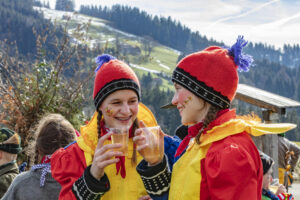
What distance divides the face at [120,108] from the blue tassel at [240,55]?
0.81m

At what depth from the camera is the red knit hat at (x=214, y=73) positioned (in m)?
2.24

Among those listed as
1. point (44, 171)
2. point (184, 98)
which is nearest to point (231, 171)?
point (184, 98)

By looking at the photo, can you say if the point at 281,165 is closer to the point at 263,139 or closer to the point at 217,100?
the point at 263,139

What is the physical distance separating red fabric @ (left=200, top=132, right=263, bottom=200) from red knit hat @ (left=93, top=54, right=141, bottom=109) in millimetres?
931

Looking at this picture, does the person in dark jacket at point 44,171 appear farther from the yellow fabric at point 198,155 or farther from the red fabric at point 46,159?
the yellow fabric at point 198,155

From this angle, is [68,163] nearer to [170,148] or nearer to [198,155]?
[170,148]

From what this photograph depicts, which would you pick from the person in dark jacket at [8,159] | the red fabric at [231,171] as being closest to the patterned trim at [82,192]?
the red fabric at [231,171]

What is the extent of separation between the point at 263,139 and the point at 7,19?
141252 millimetres

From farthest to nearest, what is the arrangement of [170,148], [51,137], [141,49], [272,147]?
[141,49] → [272,147] → [51,137] → [170,148]

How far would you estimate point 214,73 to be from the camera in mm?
2242

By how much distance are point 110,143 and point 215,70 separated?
99cm

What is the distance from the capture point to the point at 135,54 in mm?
151125

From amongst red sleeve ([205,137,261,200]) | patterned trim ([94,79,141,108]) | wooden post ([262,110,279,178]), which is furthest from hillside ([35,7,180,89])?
red sleeve ([205,137,261,200])

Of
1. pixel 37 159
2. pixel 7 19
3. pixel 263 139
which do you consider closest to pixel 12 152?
pixel 37 159
